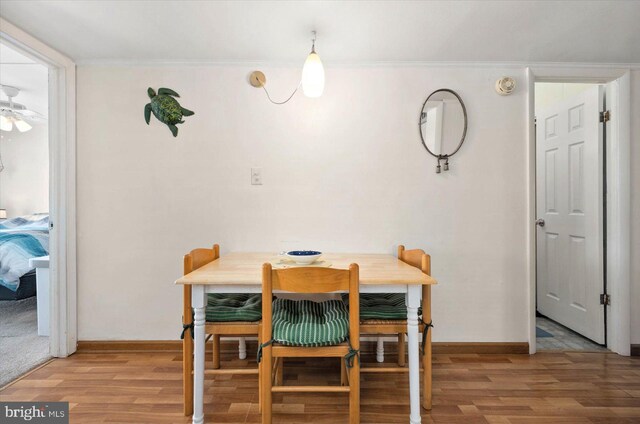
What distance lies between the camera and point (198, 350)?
147 centimetres

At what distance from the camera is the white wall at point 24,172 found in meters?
4.10

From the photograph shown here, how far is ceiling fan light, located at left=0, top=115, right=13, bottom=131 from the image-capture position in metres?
3.64

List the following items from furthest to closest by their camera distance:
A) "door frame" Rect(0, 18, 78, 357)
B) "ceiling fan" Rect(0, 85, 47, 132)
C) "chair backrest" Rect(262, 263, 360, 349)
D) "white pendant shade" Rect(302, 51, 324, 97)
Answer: "ceiling fan" Rect(0, 85, 47, 132) < "door frame" Rect(0, 18, 78, 357) < "white pendant shade" Rect(302, 51, 324, 97) < "chair backrest" Rect(262, 263, 360, 349)

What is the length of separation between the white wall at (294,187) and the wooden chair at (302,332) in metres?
0.89

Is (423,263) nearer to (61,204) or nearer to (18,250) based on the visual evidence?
(61,204)

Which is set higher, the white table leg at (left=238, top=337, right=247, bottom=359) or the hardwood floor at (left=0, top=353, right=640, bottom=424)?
the white table leg at (left=238, top=337, right=247, bottom=359)

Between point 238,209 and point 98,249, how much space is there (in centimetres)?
103

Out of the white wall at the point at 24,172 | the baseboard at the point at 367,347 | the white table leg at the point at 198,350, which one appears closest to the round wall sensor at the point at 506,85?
the baseboard at the point at 367,347

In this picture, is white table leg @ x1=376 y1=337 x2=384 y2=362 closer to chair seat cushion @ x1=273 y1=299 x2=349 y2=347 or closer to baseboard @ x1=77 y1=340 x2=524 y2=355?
baseboard @ x1=77 y1=340 x2=524 y2=355

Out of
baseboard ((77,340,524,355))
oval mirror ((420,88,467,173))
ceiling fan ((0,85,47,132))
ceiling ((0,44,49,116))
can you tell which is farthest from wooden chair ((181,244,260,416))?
ceiling fan ((0,85,47,132))

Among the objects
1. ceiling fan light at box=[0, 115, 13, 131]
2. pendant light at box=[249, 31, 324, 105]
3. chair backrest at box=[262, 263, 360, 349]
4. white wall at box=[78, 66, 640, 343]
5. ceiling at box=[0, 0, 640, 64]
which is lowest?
chair backrest at box=[262, 263, 360, 349]

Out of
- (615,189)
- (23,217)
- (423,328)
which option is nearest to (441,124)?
(615,189)

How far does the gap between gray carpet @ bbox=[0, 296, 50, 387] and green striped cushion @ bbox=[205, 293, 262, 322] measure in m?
1.37

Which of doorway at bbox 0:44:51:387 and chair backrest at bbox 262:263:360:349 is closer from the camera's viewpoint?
chair backrest at bbox 262:263:360:349
